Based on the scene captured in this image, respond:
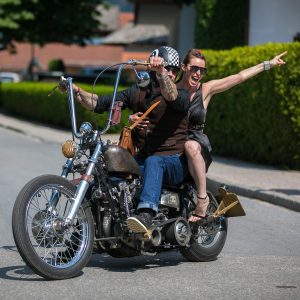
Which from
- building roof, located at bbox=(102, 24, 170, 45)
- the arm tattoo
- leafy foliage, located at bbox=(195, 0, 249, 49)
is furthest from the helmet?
building roof, located at bbox=(102, 24, 170, 45)

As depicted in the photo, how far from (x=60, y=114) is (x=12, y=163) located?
8564 mm

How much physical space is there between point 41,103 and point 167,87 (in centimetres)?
1984

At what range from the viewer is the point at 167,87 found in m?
6.87

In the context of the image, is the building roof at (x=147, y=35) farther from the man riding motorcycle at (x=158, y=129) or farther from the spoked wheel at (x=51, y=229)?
the spoked wheel at (x=51, y=229)

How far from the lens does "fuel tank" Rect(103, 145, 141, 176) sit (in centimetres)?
686

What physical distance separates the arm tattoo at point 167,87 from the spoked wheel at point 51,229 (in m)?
1.00

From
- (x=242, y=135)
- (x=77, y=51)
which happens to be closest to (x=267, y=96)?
(x=242, y=135)

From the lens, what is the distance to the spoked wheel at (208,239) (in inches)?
297

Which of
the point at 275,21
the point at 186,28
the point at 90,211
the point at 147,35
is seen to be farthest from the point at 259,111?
the point at 147,35

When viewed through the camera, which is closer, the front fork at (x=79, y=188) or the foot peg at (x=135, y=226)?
the front fork at (x=79, y=188)

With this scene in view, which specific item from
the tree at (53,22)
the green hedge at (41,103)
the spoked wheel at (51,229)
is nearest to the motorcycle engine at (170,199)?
the spoked wheel at (51,229)

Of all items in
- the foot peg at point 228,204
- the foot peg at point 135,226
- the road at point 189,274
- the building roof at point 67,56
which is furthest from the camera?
the building roof at point 67,56

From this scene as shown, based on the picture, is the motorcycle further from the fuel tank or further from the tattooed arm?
the tattooed arm

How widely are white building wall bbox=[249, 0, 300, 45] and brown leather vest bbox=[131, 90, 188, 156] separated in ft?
49.1
